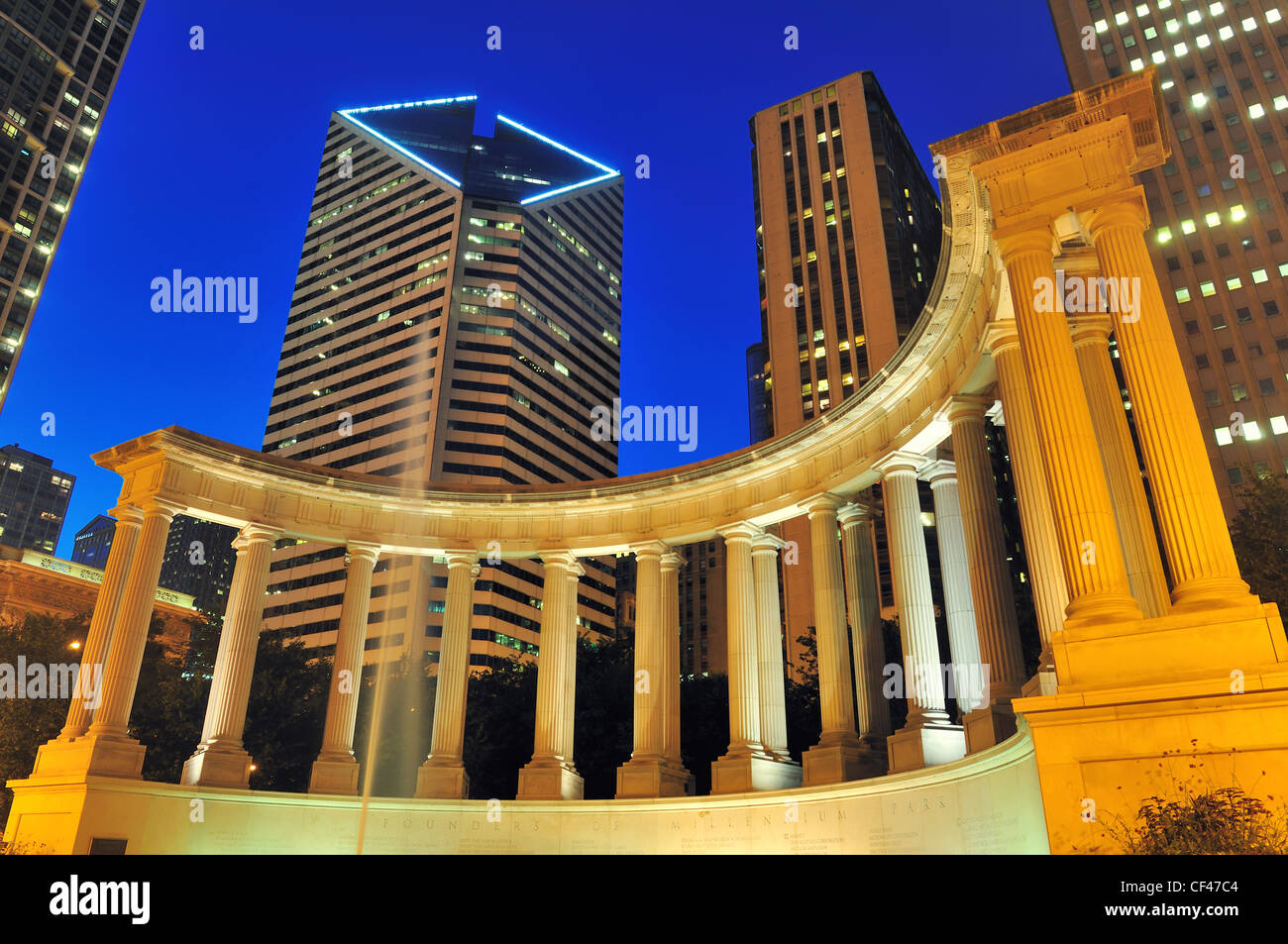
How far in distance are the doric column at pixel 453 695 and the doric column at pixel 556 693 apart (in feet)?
15.3

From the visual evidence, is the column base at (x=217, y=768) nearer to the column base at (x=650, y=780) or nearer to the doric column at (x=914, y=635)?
the column base at (x=650, y=780)

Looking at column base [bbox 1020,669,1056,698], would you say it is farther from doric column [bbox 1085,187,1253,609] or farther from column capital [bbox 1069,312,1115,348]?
column capital [bbox 1069,312,1115,348]

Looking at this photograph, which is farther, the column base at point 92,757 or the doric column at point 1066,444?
the column base at point 92,757

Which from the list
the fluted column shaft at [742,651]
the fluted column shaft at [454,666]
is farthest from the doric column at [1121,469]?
the fluted column shaft at [454,666]

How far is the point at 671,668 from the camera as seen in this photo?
54.7 meters

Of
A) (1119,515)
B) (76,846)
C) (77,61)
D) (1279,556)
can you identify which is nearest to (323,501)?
(76,846)

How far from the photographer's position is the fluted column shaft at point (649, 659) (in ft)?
173

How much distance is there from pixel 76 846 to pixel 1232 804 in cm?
4885

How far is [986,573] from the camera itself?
124 feet

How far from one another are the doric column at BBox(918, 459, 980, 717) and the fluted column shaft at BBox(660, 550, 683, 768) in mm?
18224

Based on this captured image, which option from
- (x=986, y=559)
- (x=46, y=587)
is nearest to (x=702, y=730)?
(x=986, y=559)

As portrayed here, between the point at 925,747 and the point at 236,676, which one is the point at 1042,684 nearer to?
the point at 925,747

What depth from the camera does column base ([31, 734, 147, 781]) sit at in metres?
44.2
